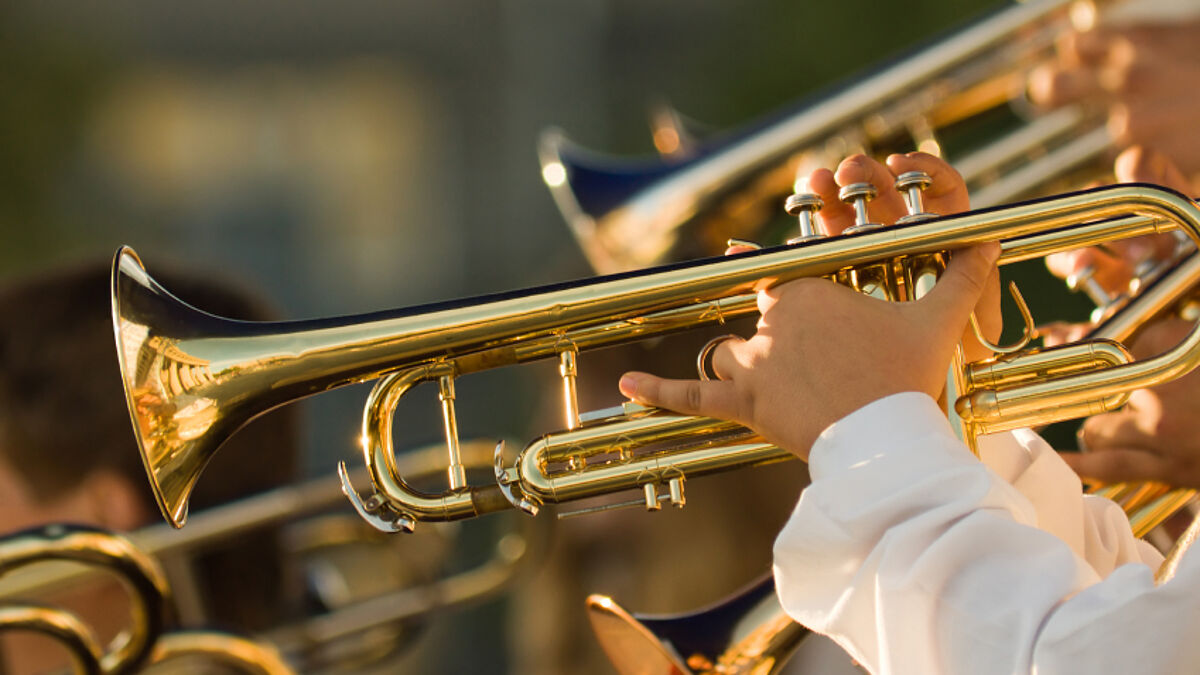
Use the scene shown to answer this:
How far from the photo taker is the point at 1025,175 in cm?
249

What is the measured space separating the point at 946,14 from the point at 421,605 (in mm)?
2805

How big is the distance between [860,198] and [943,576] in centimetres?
44

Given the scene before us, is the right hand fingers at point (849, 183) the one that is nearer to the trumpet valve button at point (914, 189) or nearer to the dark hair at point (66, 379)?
the trumpet valve button at point (914, 189)

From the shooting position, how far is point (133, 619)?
163 centimetres

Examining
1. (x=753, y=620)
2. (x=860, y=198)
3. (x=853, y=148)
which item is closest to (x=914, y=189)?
(x=860, y=198)

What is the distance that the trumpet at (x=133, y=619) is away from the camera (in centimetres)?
151

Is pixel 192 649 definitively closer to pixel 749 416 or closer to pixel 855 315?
pixel 749 416

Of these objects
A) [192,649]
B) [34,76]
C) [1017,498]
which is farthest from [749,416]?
[34,76]

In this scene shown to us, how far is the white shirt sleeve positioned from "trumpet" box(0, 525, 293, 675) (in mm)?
937

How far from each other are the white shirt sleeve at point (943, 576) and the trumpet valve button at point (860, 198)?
0.75 ft

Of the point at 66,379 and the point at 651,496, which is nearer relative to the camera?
the point at 651,496

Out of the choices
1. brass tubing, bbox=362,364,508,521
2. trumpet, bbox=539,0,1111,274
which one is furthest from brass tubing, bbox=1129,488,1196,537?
trumpet, bbox=539,0,1111,274

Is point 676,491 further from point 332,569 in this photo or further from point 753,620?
point 332,569

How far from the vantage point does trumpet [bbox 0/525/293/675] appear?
59.4 inches
